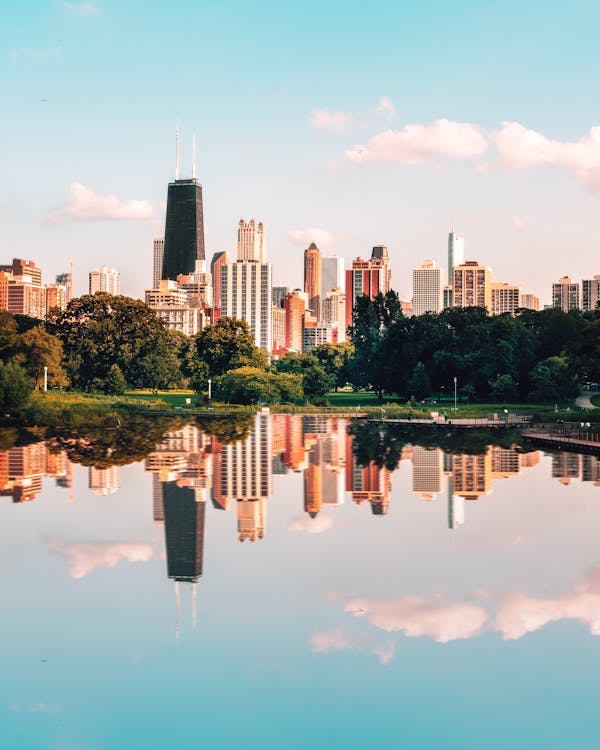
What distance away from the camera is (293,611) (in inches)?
838

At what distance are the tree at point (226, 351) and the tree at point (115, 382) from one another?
9292mm

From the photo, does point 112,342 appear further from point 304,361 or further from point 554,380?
point 554,380

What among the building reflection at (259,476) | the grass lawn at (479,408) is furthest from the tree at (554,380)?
the building reflection at (259,476)

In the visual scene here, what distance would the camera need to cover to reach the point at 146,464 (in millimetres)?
47094

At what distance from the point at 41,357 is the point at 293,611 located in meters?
78.8

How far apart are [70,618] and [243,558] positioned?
6.63 m

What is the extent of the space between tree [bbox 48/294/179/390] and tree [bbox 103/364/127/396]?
1171 millimetres

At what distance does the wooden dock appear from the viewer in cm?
5888

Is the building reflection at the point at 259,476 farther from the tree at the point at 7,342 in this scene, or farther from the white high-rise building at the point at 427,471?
the tree at the point at 7,342

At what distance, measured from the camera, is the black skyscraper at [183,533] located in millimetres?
24859

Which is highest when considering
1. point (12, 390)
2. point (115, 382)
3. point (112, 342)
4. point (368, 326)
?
point (368, 326)

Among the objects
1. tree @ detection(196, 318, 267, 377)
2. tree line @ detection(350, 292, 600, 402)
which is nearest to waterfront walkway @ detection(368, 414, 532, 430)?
tree line @ detection(350, 292, 600, 402)

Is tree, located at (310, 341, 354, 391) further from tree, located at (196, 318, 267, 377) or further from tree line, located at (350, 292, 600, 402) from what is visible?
tree, located at (196, 318, 267, 377)

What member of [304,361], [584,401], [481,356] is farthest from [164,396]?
[584,401]
